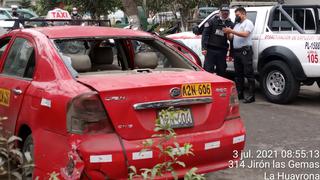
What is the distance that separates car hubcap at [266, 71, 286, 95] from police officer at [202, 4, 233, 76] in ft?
2.85

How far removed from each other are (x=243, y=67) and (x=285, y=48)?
0.84 m

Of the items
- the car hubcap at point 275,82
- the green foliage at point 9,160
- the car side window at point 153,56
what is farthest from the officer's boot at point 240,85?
the green foliage at point 9,160

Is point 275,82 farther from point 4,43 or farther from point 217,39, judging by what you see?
point 4,43

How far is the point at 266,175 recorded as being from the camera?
5.34 metres

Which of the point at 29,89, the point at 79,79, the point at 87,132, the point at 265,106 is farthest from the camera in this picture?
the point at 265,106

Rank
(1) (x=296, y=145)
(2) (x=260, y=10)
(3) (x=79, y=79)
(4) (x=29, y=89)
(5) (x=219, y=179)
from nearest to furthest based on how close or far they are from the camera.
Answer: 1. (3) (x=79, y=79)
2. (4) (x=29, y=89)
3. (5) (x=219, y=179)
4. (1) (x=296, y=145)
5. (2) (x=260, y=10)

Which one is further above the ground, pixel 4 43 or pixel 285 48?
pixel 4 43

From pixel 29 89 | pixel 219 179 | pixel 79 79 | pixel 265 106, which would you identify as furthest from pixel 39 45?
pixel 265 106

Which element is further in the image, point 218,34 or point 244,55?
point 218,34

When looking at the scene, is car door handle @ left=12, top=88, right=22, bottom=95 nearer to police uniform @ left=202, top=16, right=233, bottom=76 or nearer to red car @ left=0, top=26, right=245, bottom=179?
red car @ left=0, top=26, right=245, bottom=179

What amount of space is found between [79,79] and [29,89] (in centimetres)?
65

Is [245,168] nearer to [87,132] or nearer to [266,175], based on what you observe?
[266,175]

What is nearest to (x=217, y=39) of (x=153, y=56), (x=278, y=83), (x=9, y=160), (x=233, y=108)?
(x=278, y=83)

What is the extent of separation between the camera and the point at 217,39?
9.47m
